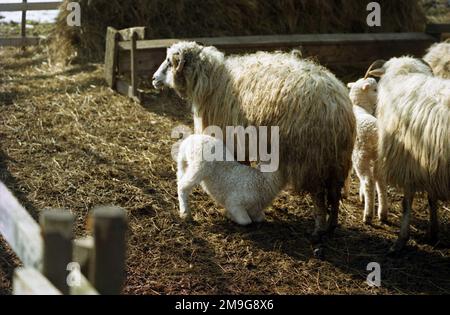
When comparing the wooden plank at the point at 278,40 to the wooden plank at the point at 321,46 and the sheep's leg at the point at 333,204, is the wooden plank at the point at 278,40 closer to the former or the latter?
the wooden plank at the point at 321,46

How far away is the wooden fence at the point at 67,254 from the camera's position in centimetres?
277

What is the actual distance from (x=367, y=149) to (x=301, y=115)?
Answer: 887 millimetres

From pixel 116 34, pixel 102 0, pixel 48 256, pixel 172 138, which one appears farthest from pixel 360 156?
pixel 102 0

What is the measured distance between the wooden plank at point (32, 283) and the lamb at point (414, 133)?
3.33 metres

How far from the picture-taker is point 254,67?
6512 mm

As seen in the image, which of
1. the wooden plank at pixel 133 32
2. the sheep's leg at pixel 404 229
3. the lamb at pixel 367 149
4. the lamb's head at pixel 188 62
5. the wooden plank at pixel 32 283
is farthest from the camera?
the wooden plank at pixel 133 32

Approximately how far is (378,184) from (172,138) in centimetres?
289

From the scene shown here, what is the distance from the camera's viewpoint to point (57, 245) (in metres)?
2.86

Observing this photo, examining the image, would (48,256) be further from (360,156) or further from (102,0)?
(102,0)

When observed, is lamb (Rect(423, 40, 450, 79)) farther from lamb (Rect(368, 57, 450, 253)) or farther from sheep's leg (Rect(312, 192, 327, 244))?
sheep's leg (Rect(312, 192, 327, 244))

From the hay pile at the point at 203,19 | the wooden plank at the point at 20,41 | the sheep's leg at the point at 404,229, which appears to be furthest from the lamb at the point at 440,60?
the wooden plank at the point at 20,41

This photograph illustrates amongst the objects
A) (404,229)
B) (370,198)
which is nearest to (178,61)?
(370,198)

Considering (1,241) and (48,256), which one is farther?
(1,241)
